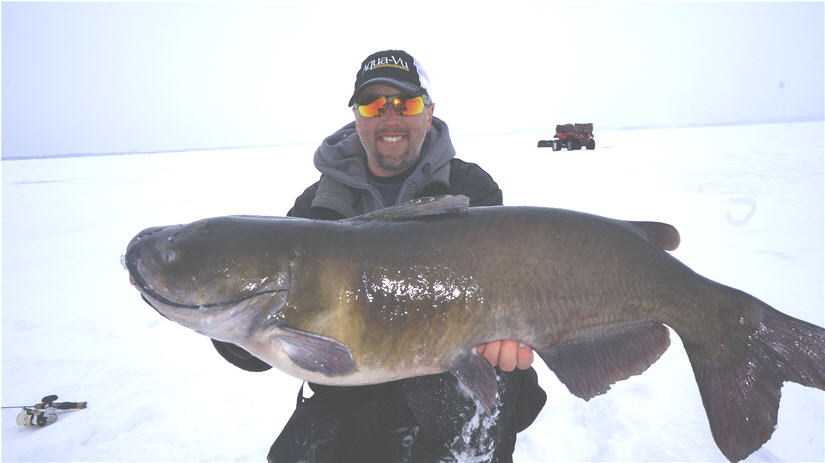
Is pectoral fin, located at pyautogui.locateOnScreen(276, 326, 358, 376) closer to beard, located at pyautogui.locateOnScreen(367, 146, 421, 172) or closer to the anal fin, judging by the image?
the anal fin

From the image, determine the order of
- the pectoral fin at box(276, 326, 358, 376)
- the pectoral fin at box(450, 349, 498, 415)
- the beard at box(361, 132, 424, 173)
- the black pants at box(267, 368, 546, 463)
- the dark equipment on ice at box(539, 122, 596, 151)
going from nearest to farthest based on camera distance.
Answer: the pectoral fin at box(276, 326, 358, 376) < the pectoral fin at box(450, 349, 498, 415) < the black pants at box(267, 368, 546, 463) < the beard at box(361, 132, 424, 173) < the dark equipment on ice at box(539, 122, 596, 151)

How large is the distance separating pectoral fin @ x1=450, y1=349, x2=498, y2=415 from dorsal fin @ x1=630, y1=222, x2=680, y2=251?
38.9 inches

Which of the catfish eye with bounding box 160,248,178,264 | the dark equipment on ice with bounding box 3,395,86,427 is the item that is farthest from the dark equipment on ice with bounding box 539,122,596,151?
the catfish eye with bounding box 160,248,178,264

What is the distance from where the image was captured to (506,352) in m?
1.91

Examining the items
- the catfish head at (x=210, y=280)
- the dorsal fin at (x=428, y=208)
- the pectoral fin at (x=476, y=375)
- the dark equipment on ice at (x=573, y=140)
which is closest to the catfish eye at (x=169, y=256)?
the catfish head at (x=210, y=280)

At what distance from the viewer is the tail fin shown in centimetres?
176

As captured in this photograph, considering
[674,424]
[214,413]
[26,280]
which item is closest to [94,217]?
[26,280]

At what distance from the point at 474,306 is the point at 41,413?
3257mm

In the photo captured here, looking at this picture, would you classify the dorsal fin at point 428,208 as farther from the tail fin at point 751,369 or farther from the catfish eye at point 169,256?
the tail fin at point 751,369

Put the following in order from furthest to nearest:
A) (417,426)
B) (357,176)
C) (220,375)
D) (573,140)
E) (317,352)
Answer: (573,140) < (220,375) < (357,176) < (417,426) < (317,352)

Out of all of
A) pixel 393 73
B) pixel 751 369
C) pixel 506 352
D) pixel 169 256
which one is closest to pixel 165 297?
pixel 169 256

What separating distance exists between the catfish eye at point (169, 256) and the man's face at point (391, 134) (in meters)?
1.61

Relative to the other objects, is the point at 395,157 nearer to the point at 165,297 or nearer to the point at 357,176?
the point at 357,176

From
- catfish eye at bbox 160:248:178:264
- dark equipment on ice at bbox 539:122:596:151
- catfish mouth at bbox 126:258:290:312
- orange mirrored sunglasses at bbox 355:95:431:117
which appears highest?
orange mirrored sunglasses at bbox 355:95:431:117
